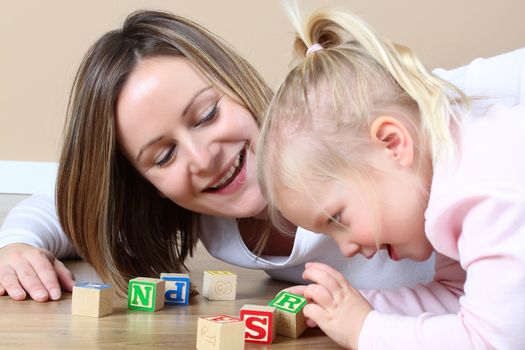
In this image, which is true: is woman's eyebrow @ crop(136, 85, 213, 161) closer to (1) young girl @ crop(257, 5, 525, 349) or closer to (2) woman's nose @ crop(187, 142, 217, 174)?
(2) woman's nose @ crop(187, 142, 217, 174)

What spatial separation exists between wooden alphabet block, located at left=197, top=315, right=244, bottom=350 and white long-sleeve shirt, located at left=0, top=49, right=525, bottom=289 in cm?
42

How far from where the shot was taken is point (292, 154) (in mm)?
1028

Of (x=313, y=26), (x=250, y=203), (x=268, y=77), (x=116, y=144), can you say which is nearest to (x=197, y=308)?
(x=250, y=203)

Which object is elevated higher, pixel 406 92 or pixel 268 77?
pixel 406 92

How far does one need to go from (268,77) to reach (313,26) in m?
2.04

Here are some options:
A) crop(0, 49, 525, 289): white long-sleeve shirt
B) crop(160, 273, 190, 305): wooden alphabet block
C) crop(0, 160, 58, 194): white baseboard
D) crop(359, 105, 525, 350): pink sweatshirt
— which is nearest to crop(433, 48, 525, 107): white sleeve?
crop(0, 49, 525, 289): white long-sleeve shirt

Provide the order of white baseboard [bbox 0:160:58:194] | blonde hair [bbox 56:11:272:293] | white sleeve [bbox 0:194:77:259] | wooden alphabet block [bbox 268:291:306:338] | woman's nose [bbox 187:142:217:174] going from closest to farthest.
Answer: wooden alphabet block [bbox 268:291:306:338] → woman's nose [bbox 187:142:217:174] → blonde hair [bbox 56:11:272:293] → white sleeve [bbox 0:194:77:259] → white baseboard [bbox 0:160:58:194]

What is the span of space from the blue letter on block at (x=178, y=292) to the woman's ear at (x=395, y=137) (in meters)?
0.52

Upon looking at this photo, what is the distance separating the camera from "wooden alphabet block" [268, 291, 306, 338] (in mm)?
1120

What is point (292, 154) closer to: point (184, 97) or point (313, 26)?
point (313, 26)

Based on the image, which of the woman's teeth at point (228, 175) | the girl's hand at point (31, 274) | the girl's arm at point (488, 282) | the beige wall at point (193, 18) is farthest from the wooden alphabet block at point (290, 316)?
the beige wall at point (193, 18)

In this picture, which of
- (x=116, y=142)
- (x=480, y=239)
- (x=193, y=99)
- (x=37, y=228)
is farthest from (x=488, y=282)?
(x=37, y=228)

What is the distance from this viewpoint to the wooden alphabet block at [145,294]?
1284mm

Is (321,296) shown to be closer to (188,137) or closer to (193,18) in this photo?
(188,137)
